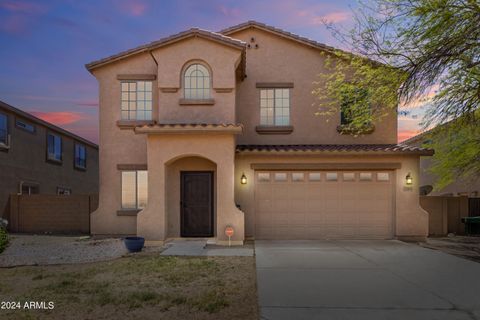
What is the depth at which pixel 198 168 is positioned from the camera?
13.9 m

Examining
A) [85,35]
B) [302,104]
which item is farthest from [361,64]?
[85,35]

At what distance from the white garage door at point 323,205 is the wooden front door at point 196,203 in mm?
1696

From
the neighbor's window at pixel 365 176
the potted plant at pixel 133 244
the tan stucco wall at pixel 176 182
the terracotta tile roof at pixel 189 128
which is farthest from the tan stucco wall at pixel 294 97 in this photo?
the potted plant at pixel 133 244

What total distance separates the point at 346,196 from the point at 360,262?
4.60 meters

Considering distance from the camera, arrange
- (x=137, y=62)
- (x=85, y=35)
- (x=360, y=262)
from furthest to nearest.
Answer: (x=85, y=35) < (x=137, y=62) < (x=360, y=262)

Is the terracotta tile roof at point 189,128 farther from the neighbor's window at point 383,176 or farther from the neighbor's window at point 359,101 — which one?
the neighbor's window at point 383,176

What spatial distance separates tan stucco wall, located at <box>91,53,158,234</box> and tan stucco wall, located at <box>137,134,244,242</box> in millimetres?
1995

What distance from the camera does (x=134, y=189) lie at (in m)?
14.6

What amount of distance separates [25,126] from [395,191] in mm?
19980

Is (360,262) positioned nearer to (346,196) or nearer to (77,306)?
(346,196)

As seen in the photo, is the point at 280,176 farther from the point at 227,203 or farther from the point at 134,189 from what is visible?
the point at 134,189

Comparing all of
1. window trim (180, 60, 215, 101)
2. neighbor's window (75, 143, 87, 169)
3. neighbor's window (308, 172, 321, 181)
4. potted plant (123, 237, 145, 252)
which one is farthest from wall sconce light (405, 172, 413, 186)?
neighbor's window (75, 143, 87, 169)

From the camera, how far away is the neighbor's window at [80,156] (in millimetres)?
29266

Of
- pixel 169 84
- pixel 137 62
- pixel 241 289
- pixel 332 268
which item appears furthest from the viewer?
pixel 137 62
